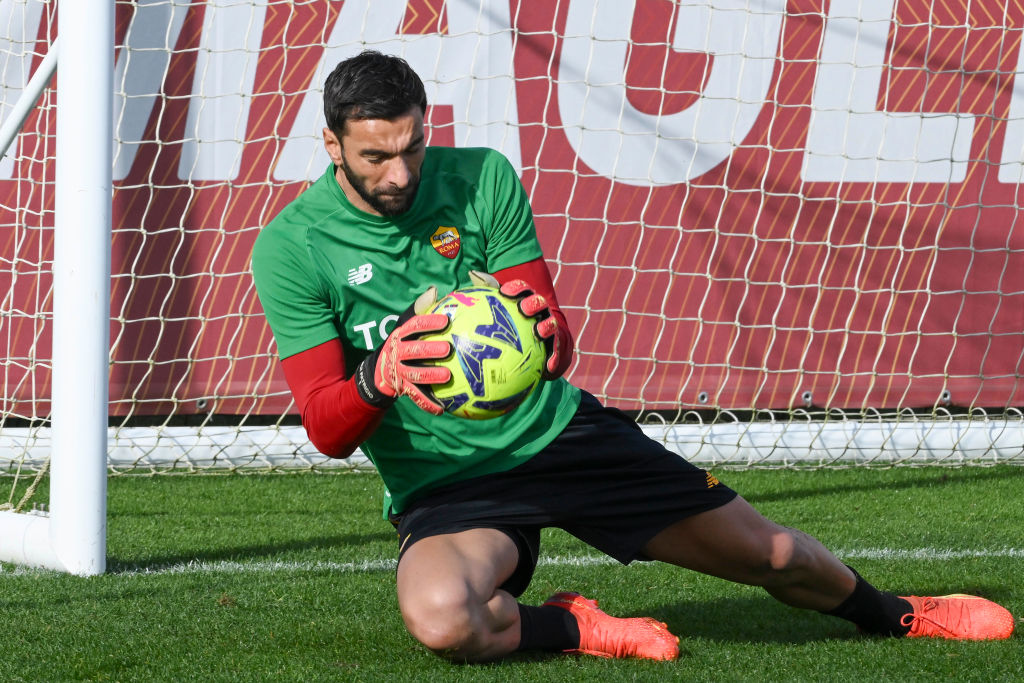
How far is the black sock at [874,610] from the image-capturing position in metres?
3.05

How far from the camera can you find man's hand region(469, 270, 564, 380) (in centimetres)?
263

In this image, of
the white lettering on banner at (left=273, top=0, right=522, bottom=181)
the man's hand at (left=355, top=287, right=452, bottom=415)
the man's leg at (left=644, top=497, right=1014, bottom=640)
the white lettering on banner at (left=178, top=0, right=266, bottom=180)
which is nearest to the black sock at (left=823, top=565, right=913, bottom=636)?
the man's leg at (left=644, top=497, right=1014, bottom=640)

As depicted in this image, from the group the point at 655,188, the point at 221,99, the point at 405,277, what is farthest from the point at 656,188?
the point at 405,277

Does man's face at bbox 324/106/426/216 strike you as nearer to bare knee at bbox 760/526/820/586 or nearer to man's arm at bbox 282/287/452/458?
man's arm at bbox 282/287/452/458

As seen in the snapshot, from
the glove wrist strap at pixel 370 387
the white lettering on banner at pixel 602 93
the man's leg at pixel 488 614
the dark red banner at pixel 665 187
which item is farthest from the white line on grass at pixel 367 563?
the white lettering on banner at pixel 602 93

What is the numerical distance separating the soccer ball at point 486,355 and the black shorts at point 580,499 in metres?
0.39

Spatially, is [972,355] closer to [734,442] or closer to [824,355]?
[824,355]

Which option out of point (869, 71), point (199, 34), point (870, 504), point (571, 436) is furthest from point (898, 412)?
point (199, 34)

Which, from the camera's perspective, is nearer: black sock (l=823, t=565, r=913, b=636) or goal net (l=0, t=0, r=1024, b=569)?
black sock (l=823, t=565, r=913, b=636)

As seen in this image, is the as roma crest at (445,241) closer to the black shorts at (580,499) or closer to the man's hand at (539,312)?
the man's hand at (539,312)

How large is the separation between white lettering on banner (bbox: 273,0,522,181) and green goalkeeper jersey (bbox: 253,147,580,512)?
314cm

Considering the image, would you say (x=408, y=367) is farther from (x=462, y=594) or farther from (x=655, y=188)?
(x=655, y=188)

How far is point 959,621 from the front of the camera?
10.1 feet

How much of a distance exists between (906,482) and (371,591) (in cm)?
282
